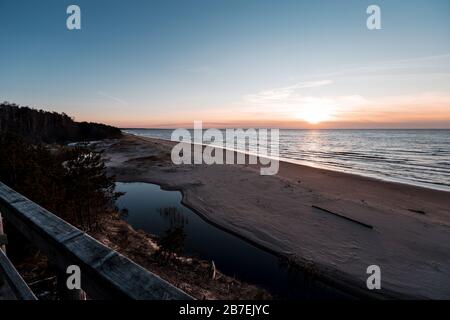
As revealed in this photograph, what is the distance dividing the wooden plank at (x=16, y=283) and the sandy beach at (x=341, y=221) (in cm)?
826

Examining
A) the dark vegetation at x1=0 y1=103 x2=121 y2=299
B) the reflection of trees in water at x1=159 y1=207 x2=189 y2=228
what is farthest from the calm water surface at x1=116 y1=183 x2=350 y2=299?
the dark vegetation at x1=0 y1=103 x2=121 y2=299

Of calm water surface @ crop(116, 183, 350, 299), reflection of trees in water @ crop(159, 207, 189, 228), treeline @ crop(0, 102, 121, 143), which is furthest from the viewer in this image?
treeline @ crop(0, 102, 121, 143)

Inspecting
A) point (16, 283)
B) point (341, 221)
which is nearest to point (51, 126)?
point (341, 221)

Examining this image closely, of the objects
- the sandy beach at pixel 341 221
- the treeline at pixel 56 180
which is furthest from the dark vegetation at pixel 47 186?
the sandy beach at pixel 341 221

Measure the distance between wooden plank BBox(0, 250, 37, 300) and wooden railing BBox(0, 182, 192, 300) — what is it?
33 millimetres


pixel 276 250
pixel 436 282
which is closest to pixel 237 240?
pixel 276 250

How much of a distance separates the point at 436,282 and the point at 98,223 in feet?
38.2

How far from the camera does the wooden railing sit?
1148mm

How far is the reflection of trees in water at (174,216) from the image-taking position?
491 inches

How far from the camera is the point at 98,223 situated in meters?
9.98

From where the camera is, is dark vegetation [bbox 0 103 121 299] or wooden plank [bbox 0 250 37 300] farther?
dark vegetation [bbox 0 103 121 299]

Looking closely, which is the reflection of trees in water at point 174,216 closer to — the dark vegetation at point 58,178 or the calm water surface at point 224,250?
the calm water surface at point 224,250

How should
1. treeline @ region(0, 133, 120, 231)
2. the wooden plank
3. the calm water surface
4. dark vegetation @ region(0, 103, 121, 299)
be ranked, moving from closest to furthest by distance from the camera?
the wooden plank, dark vegetation @ region(0, 103, 121, 299), treeline @ region(0, 133, 120, 231), the calm water surface

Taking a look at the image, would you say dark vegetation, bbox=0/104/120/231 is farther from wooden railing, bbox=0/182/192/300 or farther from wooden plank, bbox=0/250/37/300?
wooden railing, bbox=0/182/192/300
